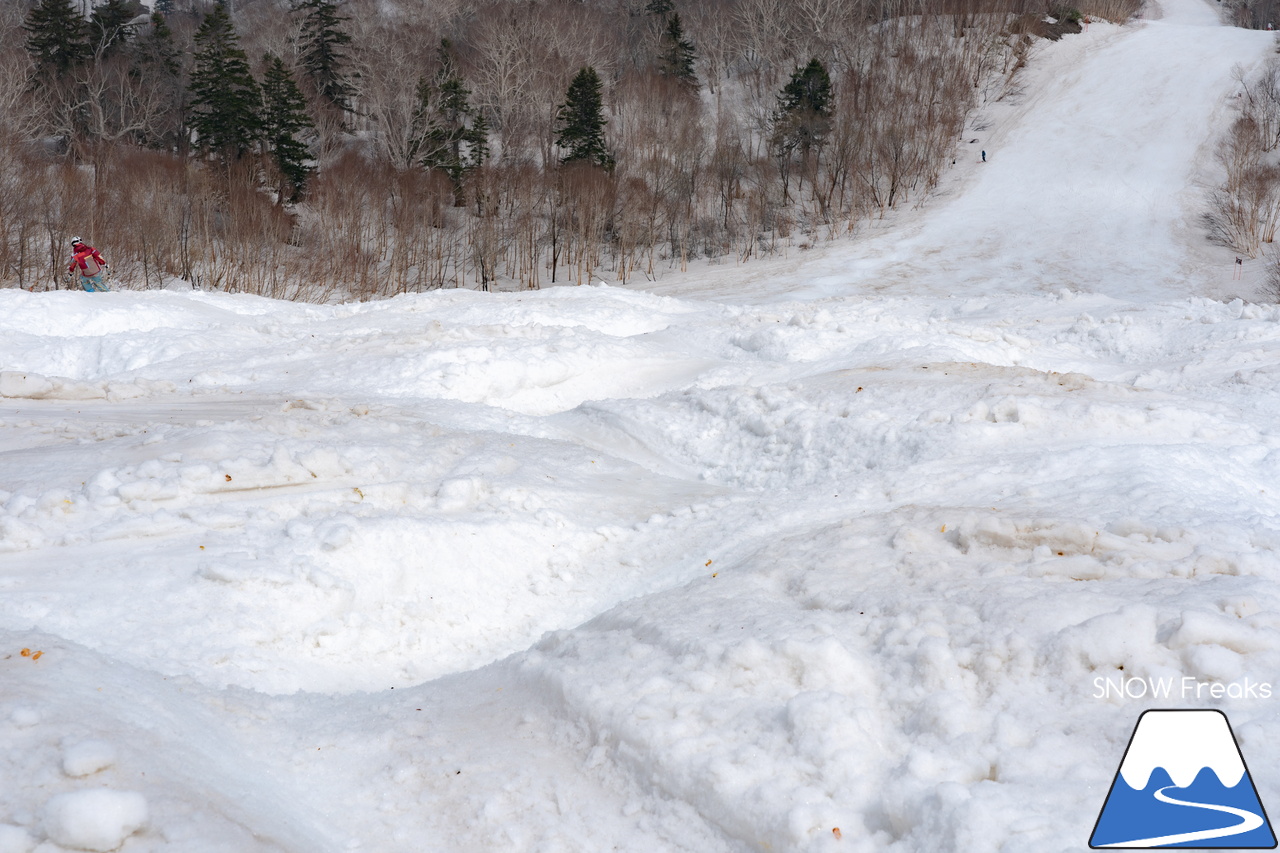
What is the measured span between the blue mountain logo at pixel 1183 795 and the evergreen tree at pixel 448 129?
41.3 metres

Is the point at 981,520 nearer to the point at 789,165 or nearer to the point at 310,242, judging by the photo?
the point at 310,242

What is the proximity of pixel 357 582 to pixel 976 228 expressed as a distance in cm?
3566

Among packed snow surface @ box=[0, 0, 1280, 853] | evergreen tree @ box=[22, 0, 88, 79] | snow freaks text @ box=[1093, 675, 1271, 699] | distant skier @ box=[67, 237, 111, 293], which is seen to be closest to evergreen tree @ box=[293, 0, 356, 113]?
evergreen tree @ box=[22, 0, 88, 79]

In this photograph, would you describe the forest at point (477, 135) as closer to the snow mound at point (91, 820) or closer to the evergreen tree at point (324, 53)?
the evergreen tree at point (324, 53)

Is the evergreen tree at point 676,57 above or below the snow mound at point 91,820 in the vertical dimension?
above

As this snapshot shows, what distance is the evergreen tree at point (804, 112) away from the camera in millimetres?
41844

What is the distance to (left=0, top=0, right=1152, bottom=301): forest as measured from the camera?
29734 millimetres

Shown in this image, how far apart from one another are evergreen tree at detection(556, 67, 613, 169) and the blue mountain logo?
129ft

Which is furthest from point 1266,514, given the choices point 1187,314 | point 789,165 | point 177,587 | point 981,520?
point 789,165

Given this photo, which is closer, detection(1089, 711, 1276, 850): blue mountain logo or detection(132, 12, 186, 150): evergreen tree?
detection(1089, 711, 1276, 850): blue mountain logo

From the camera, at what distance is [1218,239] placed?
1265 inches

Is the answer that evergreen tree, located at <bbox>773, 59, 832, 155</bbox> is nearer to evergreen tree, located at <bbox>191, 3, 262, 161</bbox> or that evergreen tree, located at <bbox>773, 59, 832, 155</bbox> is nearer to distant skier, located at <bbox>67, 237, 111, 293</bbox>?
evergreen tree, located at <bbox>191, 3, 262, 161</bbox>

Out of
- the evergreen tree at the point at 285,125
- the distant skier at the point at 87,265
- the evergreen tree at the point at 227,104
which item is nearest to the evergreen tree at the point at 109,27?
the evergreen tree at the point at 227,104

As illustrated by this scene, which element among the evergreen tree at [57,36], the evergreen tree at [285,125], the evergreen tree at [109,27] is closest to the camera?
the evergreen tree at [285,125]
